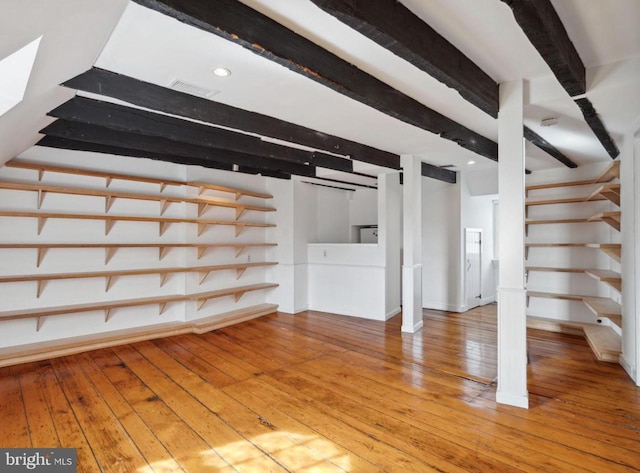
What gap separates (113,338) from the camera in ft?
14.0

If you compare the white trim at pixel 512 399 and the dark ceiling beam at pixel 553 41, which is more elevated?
the dark ceiling beam at pixel 553 41

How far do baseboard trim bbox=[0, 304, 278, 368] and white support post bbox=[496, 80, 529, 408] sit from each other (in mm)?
3826

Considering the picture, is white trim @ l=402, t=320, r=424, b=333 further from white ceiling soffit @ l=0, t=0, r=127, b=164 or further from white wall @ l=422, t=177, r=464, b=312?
white ceiling soffit @ l=0, t=0, r=127, b=164

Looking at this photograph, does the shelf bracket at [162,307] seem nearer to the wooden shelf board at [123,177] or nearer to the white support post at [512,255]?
the wooden shelf board at [123,177]

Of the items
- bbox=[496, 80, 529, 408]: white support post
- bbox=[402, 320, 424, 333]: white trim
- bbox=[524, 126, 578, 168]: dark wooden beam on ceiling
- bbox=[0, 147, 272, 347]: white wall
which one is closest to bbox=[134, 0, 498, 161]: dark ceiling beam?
bbox=[496, 80, 529, 408]: white support post

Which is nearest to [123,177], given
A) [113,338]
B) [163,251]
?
[163,251]

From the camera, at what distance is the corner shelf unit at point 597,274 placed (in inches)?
152

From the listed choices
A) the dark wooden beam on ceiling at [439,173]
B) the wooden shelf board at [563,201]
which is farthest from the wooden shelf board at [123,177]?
Result: the wooden shelf board at [563,201]

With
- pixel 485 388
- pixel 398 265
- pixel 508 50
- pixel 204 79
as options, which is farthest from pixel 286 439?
pixel 398 265

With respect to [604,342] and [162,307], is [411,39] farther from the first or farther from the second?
[162,307]

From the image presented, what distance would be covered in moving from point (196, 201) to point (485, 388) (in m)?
4.23

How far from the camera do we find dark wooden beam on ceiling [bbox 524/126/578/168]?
139 inches

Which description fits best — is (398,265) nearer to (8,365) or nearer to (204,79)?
(204,79)

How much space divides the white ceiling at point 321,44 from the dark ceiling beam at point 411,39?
0.06 meters
